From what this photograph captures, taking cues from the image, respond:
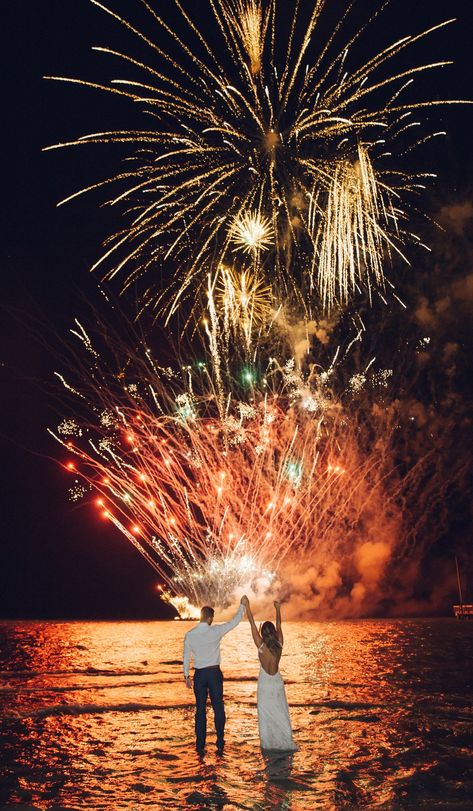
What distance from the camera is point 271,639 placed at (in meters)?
7.86

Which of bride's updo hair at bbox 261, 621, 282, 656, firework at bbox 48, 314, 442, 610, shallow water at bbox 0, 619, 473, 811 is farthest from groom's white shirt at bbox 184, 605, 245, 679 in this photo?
firework at bbox 48, 314, 442, 610

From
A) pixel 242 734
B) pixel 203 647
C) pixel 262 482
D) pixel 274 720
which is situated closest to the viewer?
pixel 274 720

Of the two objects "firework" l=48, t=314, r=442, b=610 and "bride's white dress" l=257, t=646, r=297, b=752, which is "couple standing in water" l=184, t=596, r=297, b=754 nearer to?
"bride's white dress" l=257, t=646, r=297, b=752

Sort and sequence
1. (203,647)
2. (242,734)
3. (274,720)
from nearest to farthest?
(274,720) → (203,647) → (242,734)

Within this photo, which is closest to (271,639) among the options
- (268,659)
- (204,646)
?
(268,659)

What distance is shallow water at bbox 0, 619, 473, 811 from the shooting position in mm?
6215

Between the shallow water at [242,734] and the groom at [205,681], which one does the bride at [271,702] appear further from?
the groom at [205,681]

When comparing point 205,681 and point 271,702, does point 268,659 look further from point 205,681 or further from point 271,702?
point 205,681

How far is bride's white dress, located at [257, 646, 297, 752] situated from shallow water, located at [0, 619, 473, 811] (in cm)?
16

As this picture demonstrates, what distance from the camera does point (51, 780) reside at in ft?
22.6

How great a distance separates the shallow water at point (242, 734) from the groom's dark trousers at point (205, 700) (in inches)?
7.3

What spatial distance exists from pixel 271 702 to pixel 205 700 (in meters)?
0.67

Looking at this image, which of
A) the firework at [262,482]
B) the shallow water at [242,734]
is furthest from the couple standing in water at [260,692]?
the firework at [262,482]

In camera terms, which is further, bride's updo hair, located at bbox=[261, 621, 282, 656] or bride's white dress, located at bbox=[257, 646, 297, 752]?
bride's updo hair, located at bbox=[261, 621, 282, 656]
